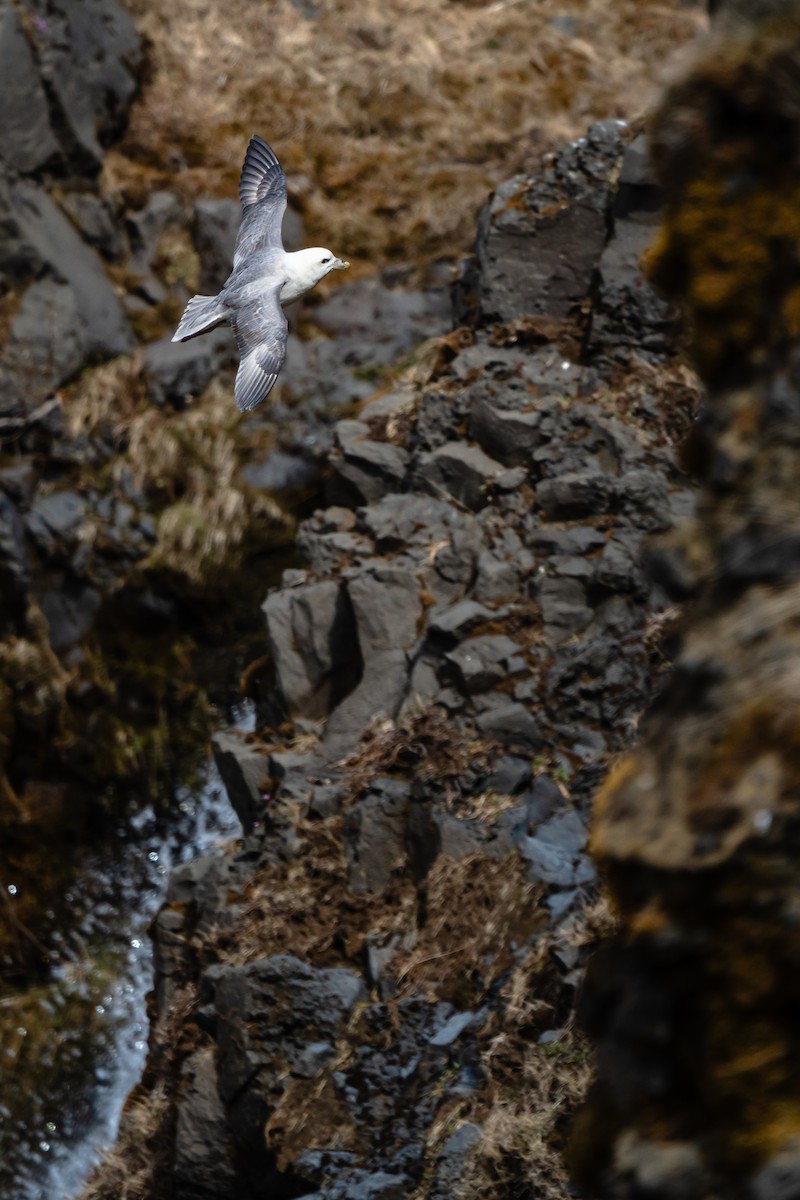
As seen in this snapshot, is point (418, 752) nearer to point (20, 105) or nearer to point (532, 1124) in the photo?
point (532, 1124)

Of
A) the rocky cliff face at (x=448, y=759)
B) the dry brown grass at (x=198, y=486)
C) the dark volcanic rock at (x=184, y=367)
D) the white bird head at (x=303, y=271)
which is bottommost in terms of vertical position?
the rocky cliff face at (x=448, y=759)

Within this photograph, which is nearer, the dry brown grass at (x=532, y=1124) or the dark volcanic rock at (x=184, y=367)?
the dry brown grass at (x=532, y=1124)

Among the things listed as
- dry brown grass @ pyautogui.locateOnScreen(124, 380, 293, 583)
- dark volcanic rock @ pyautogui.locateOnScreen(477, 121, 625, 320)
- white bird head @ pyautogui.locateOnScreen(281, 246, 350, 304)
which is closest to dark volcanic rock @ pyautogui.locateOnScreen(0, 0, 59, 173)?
Answer: dry brown grass @ pyautogui.locateOnScreen(124, 380, 293, 583)

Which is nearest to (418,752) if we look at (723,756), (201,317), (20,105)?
(201,317)

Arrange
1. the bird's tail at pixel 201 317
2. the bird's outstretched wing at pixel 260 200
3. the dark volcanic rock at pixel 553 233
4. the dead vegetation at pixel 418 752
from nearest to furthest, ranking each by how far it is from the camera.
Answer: the dead vegetation at pixel 418 752
the bird's tail at pixel 201 317
the bird's outstretched wing at pixel 260 200
the dark volcanic rock at pixel 553 233

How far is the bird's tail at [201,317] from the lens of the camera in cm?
623

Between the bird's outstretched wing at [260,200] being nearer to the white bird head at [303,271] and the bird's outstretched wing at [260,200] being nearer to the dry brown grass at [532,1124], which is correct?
the white bird head at [303,271]

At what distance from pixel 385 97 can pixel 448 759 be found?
9.83 metres

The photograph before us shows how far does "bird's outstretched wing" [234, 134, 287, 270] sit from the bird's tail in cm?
41

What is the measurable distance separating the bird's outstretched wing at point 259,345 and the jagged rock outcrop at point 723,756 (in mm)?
3342

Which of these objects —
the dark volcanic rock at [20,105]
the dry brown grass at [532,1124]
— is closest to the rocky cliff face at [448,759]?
the dry brown grass at [532,1124]

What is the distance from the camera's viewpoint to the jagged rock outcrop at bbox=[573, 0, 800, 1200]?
1985mm

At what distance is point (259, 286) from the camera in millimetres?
6332

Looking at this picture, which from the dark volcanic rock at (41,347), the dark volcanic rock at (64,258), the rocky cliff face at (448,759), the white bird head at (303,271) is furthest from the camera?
the dark volcanic rock at (64,258)
